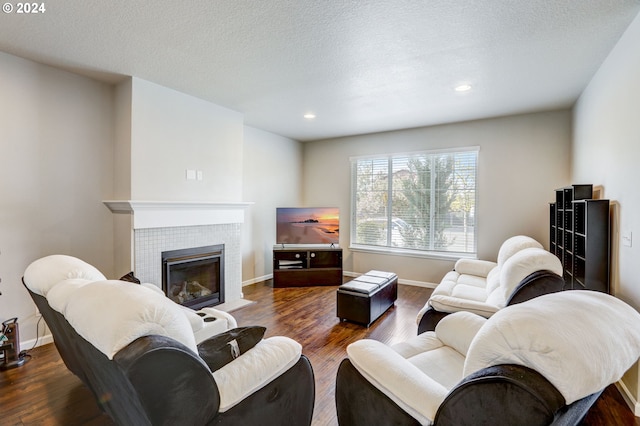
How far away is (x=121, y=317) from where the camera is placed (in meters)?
1.03

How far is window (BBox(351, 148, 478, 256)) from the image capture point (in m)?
4.88

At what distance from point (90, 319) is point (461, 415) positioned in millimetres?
1318

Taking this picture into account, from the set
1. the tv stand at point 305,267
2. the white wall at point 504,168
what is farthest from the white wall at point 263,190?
the white wall at point 504,168

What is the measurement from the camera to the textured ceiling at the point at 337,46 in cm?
207

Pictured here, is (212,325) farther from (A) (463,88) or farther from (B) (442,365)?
(A) (463,88)

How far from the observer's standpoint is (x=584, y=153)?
11.2 feet

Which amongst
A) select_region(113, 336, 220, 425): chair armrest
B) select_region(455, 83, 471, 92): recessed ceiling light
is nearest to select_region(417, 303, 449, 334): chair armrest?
select_region(113, 336, 220, 425): chair armrest

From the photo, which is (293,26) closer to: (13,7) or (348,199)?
(13,7)

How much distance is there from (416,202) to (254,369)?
4.46 meters

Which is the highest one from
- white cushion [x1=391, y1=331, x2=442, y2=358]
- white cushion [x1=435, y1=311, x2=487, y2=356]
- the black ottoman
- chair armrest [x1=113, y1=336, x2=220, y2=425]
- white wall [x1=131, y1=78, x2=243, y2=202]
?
white wall [x1=131, y1=78, x2=243, y2=202]

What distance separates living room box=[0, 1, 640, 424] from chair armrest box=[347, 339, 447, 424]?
1841 millimetres

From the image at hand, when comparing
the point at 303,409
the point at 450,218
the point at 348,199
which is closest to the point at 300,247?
the point at 348,199

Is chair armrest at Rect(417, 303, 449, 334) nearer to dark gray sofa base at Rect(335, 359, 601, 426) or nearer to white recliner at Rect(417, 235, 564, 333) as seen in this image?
white recliner at Rect(417, 235, 564, 333)

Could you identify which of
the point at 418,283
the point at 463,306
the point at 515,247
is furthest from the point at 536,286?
the point at 418,283
